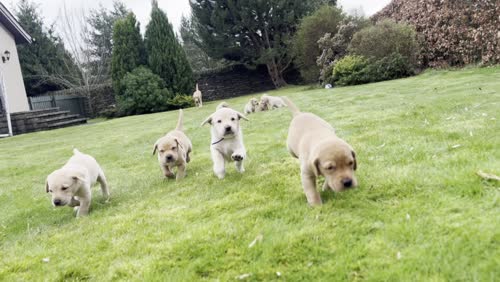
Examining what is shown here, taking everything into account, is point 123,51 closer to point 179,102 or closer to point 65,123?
point 179,102

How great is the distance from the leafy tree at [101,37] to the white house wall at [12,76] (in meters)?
9.54

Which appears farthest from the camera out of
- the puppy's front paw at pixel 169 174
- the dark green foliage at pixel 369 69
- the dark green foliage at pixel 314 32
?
the dark green foliage at pixel 314 32

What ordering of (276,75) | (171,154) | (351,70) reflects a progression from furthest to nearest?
1. (276,75)
2. (351,70)
3. (171,154)

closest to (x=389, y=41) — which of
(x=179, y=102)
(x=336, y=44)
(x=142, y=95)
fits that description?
(x=336, y=44)

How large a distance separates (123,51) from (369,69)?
55.2ft

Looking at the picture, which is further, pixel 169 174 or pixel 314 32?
pixel 314 32

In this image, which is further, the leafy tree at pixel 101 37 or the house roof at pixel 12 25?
the leafy tree at pixel 101 37

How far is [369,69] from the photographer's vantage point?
65.5ft

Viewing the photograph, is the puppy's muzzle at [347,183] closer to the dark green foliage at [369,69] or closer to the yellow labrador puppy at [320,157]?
the yellow labrador puppy at [320,157]

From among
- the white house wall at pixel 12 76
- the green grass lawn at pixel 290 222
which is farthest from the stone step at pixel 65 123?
the green grass lawn at pixel 290 222

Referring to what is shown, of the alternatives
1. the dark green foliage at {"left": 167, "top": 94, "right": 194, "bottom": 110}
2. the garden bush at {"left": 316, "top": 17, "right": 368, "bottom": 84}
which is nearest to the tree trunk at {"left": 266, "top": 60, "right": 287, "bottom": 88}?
the garden bush at {"left": 316, "top": 17, "right": 368, "bottom": 84}

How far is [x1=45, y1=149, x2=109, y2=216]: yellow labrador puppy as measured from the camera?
477cm

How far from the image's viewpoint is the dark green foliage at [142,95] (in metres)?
26.0

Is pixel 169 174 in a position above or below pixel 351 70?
below
